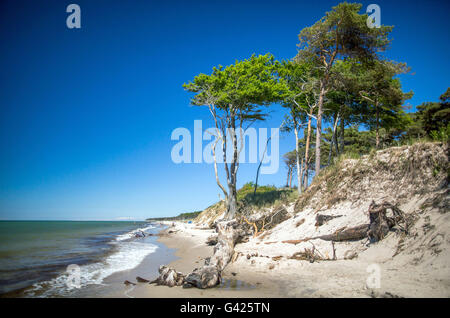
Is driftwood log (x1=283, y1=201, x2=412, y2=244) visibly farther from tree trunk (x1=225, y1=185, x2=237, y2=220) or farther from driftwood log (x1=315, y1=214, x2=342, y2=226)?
tree trunk (x1=225, y1=185, x2=237, y2=220)

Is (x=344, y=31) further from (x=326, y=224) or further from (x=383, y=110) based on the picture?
(x=326, y=224)

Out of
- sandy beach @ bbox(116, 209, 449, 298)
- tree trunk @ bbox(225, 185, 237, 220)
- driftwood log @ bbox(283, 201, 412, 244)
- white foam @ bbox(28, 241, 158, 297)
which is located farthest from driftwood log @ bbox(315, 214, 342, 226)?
tree trunk @ bbox(225, 185, 237, 220)

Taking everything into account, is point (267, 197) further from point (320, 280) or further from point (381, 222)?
point (320, 280)

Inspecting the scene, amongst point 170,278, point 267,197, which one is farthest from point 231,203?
point 170,278

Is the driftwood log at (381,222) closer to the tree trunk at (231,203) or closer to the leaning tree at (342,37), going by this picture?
the leaning tree at (342,37)

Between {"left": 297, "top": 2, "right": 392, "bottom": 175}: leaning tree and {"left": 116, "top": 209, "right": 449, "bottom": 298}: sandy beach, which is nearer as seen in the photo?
{"left": 116, "top": 209, "right": 449, "bottom": 298}: sandy beach

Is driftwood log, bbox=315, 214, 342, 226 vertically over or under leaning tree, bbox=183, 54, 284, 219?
under

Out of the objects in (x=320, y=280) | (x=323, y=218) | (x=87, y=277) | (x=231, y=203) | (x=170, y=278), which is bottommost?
(x=87, y=277)

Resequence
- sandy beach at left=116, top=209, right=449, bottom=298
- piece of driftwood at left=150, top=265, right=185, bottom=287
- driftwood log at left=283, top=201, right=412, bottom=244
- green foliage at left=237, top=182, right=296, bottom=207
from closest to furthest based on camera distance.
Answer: sandy beach at left=116, top=209, right=449, bottom=298 → piece of driftwood at left=150, top=265, right=185, bottom=287 → driftwood log at left=283, top=201, right=412, bottom=244 → green foliage at left=237, top=182, right=296, bottom=207

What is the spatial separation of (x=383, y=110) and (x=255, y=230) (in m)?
15.3

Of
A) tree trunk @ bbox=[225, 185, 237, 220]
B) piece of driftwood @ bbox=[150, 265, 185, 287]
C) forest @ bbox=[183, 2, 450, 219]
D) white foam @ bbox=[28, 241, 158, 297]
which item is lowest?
white foam @ bbox=[28, 241, 158, 297]

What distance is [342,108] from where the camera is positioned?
64.2 feet
